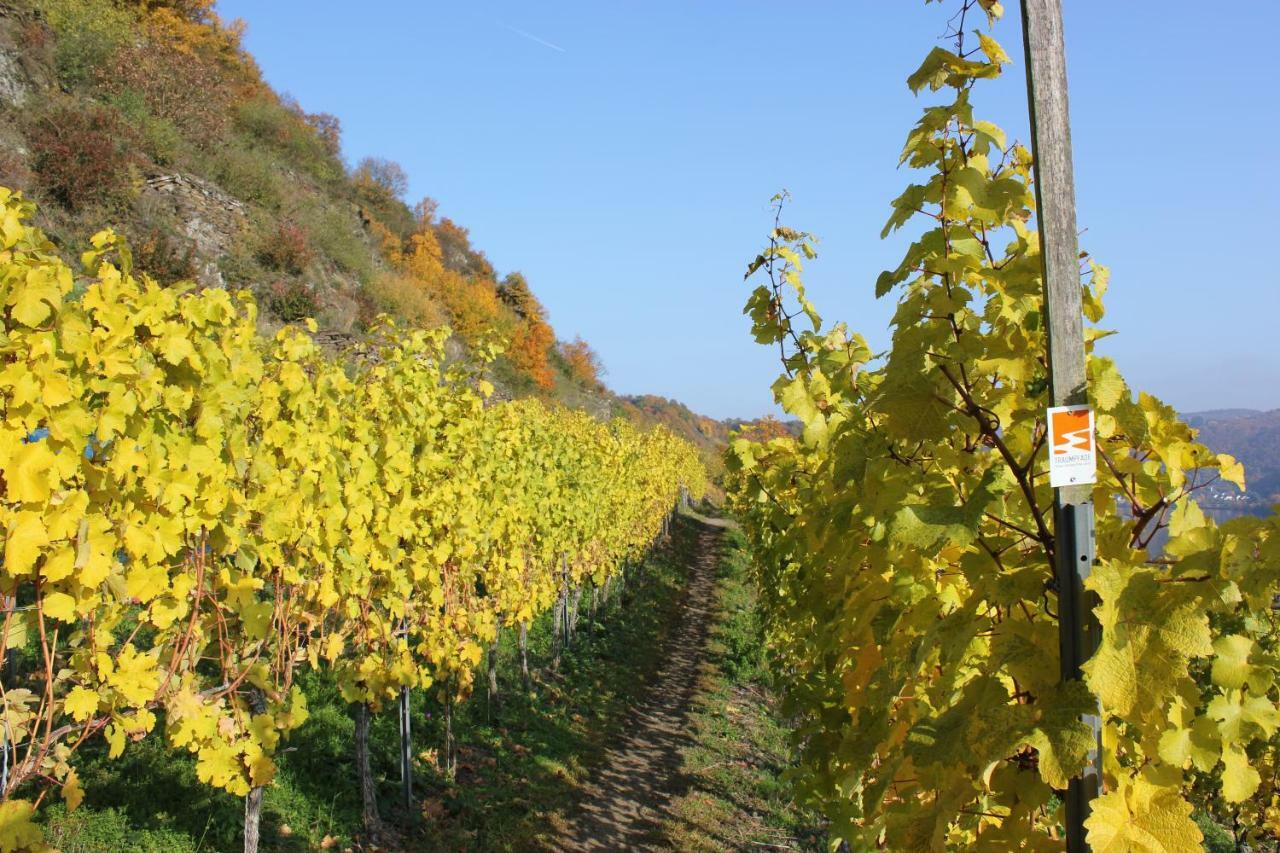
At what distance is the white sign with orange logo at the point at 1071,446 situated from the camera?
1.50 metres

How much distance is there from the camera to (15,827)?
2.77 metres

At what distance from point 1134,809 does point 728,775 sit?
8.58 metres

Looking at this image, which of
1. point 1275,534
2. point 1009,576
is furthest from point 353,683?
point 1275,534

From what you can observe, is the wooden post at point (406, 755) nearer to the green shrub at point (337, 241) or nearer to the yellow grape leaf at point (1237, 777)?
the yellow grape leaf at point (1237, 777)

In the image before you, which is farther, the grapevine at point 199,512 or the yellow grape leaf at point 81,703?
the yellow grape leaf at point 81,703

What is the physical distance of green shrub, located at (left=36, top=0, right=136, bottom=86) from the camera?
23000mm

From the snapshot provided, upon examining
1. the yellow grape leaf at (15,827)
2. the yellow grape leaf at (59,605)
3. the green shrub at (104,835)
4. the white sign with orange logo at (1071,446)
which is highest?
the white sign with orange logo at (1071,446)

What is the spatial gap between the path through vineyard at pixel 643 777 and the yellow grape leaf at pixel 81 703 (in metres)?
5.08

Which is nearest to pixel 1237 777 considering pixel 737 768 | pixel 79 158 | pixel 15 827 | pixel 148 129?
pixel 15 827

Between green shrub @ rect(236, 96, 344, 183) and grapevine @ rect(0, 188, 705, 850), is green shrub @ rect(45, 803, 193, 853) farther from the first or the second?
green shrub @ rect(236, 96, 344, 183)

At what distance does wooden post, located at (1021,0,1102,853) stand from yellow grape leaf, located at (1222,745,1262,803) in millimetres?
257

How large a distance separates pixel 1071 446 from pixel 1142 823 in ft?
2.23

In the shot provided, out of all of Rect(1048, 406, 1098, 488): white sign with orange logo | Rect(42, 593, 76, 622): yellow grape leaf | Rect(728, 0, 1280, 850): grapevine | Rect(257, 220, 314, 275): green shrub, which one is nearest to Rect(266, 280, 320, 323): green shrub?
Rect(257, 220, 314, 275): green shrub

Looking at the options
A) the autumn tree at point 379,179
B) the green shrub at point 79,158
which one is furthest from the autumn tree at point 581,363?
the green shrub at point 79,158
